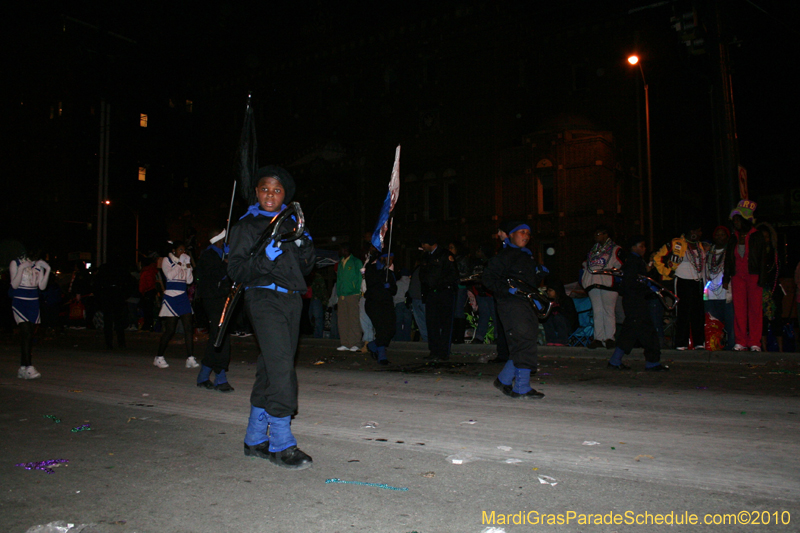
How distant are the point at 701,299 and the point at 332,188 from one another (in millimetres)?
24564

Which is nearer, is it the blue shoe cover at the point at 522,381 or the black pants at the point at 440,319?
the blue shoe cover at the point at 522,381

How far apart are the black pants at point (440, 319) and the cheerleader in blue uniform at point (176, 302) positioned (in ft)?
12.3

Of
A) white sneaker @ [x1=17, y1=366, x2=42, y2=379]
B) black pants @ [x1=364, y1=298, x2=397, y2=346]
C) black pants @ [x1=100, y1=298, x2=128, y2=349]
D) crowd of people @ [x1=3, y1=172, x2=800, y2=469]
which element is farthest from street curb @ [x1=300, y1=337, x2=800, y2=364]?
white sneaker @ [x1=17, y1=366, x2=42, y2=379]

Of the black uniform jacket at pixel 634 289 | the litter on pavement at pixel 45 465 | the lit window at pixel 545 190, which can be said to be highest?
the lit window at pixel 545 190

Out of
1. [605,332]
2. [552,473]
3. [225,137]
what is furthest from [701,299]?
[225,137]

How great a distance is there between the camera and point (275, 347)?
4078 mm

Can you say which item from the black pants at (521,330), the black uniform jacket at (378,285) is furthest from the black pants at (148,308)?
the black pants at (521,330)

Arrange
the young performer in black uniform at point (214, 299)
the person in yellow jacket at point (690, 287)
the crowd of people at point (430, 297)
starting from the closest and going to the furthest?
the crowd of people at point (430, 297)
the young performer in black uniform at point (214, 299)
the person in yellow jacket at point (690, 287)

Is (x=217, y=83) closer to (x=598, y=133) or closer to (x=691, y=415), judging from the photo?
(x=598, y=133)

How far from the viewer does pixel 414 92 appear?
3125cm

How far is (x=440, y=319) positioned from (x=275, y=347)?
6.21 m

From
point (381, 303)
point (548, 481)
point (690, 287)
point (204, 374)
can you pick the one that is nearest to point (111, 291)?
point (381, 303)

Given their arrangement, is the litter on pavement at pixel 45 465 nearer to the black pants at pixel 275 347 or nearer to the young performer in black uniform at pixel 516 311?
the black pants at pixel 275 347

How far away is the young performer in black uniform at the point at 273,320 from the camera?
402cm
